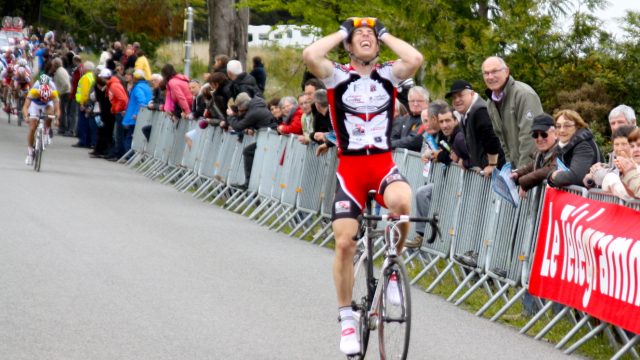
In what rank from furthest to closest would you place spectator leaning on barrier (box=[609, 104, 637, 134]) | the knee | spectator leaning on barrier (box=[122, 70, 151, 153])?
spectator leaning on barrier (box=[122, 70, 151, 153])
spectator leaning on barrier (box=[609, 104, 637, 134])
the knee

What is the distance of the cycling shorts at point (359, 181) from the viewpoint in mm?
9102

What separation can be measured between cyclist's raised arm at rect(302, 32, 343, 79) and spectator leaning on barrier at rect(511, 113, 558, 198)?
330cm

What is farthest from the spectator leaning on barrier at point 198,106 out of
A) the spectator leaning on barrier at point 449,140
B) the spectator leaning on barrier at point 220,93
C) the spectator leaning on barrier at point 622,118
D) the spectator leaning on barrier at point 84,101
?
the spectator leaning on barrier at point 622,118

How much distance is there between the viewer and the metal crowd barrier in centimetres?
1180

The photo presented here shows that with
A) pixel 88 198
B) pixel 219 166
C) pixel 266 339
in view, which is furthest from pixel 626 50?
pixel 266 339

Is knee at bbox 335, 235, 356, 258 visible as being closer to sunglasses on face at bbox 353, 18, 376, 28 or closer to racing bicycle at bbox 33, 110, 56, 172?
sunglasses on face at bbox 353, 18, 376, 28

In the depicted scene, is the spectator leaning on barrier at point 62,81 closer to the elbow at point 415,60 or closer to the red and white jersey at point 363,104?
the red and white jersey at point 363,104

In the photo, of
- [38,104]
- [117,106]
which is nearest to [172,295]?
[38,104]

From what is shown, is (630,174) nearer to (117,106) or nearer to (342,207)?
(342,207)

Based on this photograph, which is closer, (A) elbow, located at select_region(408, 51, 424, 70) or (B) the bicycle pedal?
(B) the bicycle pedal

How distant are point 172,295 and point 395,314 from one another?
407 cm

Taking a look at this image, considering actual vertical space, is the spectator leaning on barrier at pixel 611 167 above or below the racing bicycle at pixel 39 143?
above

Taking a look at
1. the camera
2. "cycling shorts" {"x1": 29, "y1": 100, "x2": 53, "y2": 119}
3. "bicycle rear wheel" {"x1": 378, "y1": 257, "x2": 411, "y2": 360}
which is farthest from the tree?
"bicycle rear wheel" {"x1": 378, "y1": 257, "x2": 411, "y2": 360}

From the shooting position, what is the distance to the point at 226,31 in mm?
34844
